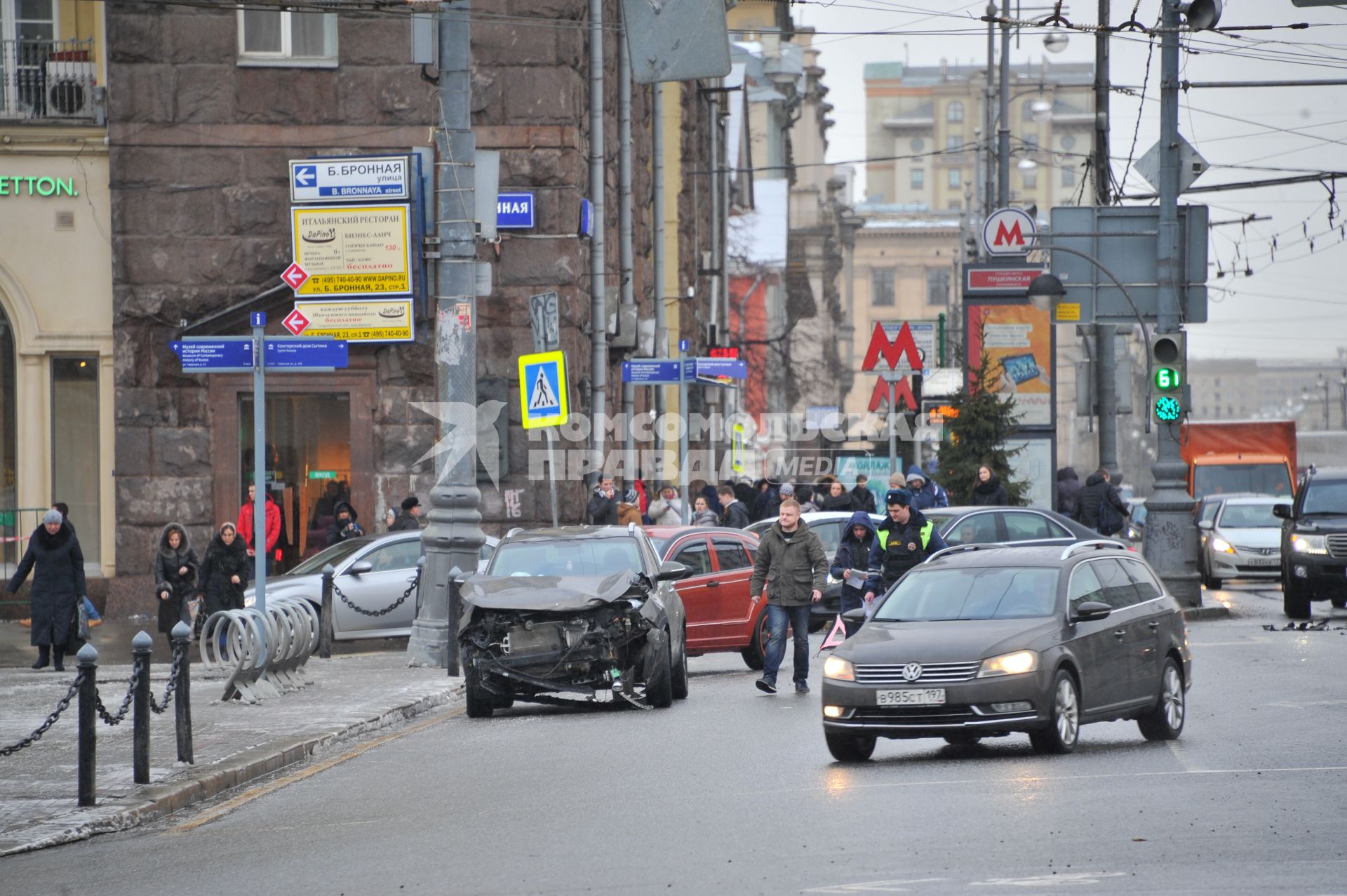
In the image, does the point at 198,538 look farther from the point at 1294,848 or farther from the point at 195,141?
the point at 1294,848

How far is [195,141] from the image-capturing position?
96.1 feet

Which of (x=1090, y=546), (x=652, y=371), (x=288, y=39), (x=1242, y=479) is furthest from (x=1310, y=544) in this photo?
(x=1242, y=479)

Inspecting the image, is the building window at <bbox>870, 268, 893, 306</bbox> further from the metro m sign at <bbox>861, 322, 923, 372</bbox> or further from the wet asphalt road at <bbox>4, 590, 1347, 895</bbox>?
the wet asphalt road at <bbox>4, 590, 1347, 895</bbox>

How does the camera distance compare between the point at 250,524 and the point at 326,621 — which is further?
the point at 250,524

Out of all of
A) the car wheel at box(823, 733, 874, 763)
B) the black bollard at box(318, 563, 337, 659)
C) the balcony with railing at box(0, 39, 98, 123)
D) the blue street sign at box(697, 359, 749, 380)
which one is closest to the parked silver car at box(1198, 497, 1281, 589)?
the blue street sign at box(697, 359, 749, 380)

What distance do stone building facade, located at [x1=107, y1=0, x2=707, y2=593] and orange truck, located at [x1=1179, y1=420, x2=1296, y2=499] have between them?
60.7 feet

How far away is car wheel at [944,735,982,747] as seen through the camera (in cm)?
1261

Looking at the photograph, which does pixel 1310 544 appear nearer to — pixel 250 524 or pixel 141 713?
pixel 250 524

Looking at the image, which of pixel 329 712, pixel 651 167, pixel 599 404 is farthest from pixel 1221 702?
pixel 651 167

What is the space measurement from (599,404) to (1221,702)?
Answer: 17.3m

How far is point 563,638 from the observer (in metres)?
16.1

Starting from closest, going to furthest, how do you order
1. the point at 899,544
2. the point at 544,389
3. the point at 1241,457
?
the point at 899,544 < the point at 544,389 < the point at 1241,457

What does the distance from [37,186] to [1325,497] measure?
1881 centimetres

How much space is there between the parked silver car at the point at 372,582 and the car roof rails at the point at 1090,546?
1034 cm
